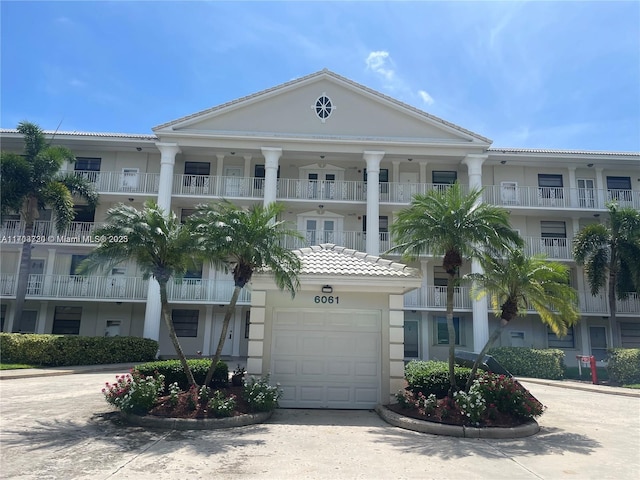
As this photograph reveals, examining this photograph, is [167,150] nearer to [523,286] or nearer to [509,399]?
[523,286]

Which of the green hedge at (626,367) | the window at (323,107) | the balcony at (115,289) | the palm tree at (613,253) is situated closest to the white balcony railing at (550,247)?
the palm tree at (613,253)

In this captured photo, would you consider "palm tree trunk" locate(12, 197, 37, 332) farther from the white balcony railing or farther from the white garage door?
the white balcony railing

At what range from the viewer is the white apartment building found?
25.2m

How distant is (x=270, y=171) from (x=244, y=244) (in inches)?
576

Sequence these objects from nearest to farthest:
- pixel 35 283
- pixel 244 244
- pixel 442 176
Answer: pixel 244 244
pixel 35 283
pixel 442 176

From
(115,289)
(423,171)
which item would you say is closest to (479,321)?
(423,171)

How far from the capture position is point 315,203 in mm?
25969

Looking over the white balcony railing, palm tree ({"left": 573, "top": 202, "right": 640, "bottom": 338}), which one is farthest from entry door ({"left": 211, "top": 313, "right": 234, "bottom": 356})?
palm tree ({"left": 573, "top": 202, "right": 640, "bottom": 338})

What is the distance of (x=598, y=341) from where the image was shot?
86.8 ft

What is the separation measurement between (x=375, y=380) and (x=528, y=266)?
4.74m

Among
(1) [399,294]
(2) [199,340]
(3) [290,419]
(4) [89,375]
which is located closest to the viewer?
(3) [290,419]

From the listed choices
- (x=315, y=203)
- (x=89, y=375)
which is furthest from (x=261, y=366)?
(x=315, y=203)

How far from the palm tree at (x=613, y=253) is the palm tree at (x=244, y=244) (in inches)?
688

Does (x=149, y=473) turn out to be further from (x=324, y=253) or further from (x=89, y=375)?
(x=89, y=375)
